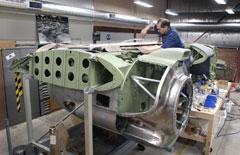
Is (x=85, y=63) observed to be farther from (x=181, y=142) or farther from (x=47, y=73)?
A: (x=181, y=142)

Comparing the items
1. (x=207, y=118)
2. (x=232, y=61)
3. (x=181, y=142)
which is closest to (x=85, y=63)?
(x=207, y=118)

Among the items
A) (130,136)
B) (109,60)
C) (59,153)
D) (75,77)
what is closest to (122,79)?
(109,60)

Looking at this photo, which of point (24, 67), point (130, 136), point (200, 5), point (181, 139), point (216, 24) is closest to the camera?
point (130, 136)

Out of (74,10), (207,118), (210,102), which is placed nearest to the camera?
(207,118)

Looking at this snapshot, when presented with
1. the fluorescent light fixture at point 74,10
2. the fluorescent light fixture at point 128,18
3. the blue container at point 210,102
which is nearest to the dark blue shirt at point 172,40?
the blue container at point 210,102

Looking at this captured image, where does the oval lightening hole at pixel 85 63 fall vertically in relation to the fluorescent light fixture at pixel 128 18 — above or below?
below

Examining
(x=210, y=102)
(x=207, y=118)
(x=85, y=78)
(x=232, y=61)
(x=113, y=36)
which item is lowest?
(x=207, y=118)

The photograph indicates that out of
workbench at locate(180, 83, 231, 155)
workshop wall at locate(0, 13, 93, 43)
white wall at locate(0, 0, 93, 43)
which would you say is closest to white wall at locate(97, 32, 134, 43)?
white wall at locate(0, 0, 93, 43)

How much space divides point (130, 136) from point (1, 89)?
282 centimetres

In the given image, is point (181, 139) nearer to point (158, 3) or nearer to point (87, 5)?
point (87, 5)

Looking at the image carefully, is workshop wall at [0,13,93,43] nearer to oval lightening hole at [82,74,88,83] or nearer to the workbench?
oval lightening hole at [82,74,88,83]

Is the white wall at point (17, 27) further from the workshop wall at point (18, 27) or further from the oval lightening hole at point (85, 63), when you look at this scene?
the oval lightening hole at point (85, 63)

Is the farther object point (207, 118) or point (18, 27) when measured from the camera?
point (18, 27)

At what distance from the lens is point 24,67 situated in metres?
2.54
